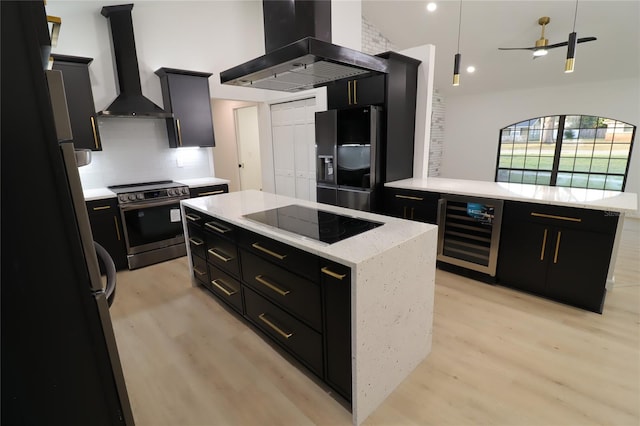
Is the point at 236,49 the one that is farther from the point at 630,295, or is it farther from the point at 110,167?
the point at 630,295

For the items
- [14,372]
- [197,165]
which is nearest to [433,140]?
[197,165]

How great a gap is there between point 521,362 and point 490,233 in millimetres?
1292

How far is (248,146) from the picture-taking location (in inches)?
252

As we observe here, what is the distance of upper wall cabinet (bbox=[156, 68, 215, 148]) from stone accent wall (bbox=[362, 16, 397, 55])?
3.25 m

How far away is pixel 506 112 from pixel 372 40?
354 centimetres

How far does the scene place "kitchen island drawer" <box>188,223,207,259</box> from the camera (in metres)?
2.74

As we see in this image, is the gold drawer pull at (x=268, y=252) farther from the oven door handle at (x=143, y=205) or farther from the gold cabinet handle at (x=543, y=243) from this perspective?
the gold cabinet handle at (x=543, y=243)

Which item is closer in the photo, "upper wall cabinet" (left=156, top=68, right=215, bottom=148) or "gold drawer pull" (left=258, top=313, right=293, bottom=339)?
"gold drawer pull" (left=258, top=313, right=293, bottom=339)

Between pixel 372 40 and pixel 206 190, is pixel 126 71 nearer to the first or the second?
pixel 206 190

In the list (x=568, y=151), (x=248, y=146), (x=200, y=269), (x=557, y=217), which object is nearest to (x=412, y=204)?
(x=557, y=217)

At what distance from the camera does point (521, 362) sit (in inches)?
78.8

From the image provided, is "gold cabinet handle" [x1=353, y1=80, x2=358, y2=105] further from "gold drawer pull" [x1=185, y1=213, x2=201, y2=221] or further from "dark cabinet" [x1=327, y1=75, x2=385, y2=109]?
"gold drawer pull" [x1=185, y1=213, x2=201, y2=221]

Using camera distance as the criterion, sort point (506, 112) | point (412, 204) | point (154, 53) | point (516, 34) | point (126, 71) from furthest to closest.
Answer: point (506, 112) → point (516, 34) → point (154, 53) → point (126, 71) → point (412, 204)

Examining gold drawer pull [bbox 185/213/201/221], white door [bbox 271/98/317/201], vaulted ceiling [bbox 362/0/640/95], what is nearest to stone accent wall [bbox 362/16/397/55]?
vaulted ceiling [bbox 362/0/640/95]
